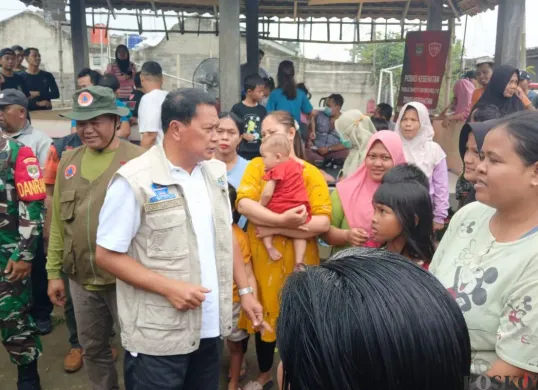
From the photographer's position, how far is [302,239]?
2.86m

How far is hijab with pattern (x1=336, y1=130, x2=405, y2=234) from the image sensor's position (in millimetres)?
2736

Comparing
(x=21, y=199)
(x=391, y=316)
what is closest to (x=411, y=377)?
(x=391, y=316)

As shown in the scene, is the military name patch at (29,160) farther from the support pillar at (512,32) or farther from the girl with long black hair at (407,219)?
the support pillar at (512,32)

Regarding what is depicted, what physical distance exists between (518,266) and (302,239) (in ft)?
5.04

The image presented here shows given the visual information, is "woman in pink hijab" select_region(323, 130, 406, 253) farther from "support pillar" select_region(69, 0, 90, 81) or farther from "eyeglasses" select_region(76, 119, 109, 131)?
"support pillar" select_region(69, 0, 90, 81)

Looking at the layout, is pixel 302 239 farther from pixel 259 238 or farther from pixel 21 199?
pixel 21 199

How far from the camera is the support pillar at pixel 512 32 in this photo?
565 centimetres

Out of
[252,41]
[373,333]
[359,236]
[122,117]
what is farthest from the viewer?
[252,41]

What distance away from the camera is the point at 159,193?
1937 mm

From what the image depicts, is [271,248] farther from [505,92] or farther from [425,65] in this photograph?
[425,65]

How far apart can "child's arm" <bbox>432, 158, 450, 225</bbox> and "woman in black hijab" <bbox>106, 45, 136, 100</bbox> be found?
5.87 metres

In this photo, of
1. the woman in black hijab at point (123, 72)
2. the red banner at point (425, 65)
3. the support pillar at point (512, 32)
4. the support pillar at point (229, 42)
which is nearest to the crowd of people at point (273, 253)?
the support pillar at point (229, 42)

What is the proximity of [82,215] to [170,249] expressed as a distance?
849mm

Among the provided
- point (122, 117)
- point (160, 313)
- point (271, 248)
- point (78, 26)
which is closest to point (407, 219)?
point (271, 248)
